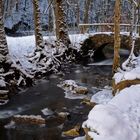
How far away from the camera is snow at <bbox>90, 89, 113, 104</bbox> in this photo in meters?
15.7

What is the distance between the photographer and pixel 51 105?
1576 centimetres

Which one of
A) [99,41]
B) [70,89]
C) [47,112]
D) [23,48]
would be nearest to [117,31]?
[70,89]

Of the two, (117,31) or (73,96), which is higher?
(117,31)

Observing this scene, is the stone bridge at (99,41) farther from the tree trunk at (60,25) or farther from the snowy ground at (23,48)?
the tree trunk at (60,25)

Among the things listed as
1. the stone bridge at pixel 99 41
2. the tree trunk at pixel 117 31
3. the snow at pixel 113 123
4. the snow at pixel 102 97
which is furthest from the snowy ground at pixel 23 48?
the snow at pixel 113 123

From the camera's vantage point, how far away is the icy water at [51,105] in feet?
40.7

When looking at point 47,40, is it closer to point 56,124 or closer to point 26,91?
point 26,91

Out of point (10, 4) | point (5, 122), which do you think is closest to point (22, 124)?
point (5, 122)

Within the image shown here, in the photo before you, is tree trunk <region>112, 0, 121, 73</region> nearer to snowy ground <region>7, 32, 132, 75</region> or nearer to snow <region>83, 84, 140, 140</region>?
snowy ground <region>7, 32, 132, 75</region>

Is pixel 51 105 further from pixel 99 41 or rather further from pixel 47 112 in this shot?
pixel 99 41

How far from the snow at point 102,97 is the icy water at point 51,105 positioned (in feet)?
1.76

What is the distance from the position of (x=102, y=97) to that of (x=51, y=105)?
217 centimetres

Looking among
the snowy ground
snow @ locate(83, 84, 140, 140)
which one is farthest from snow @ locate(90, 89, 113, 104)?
snow @ locate(83, 84, 140, 140)

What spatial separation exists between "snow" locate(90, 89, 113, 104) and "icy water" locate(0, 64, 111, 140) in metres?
0.54
